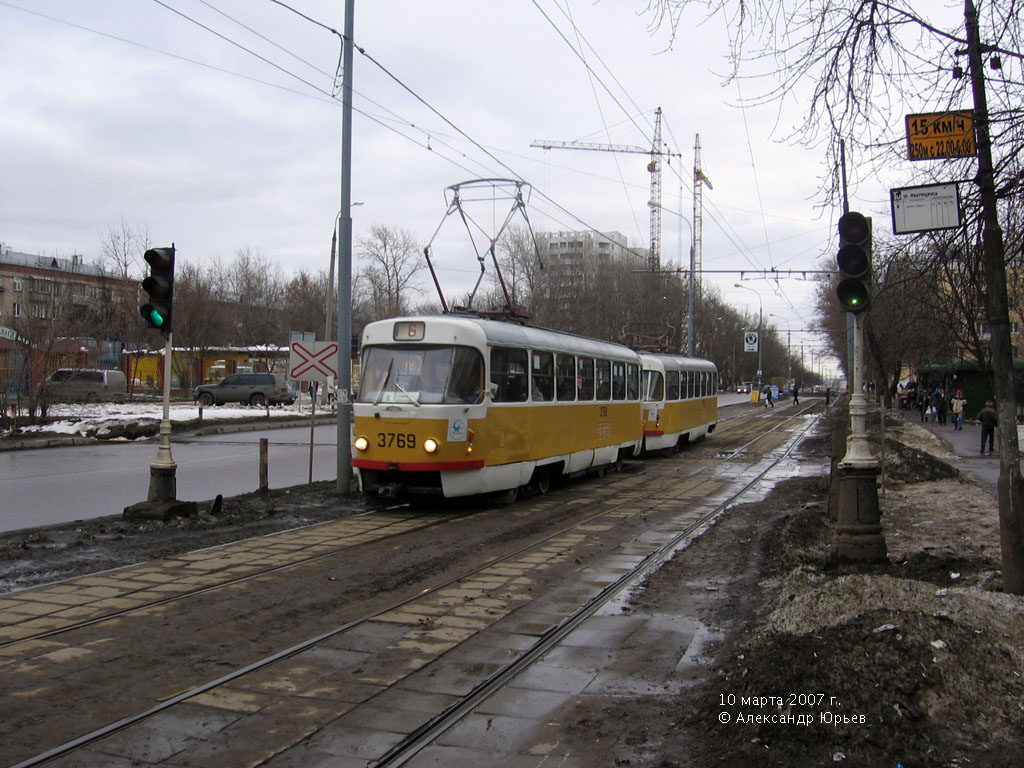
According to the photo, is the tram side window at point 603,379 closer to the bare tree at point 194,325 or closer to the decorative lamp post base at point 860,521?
the decorative lamp post base at point 860,521

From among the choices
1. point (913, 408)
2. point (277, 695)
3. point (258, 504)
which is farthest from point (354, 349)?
point (913, 408)

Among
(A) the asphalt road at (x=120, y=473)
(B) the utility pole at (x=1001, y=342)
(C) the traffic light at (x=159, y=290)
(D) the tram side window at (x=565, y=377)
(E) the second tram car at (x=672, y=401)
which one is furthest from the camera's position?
(E) the second tram car at (x=672, y=401)

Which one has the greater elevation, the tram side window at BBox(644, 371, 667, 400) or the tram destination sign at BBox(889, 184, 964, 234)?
the tram destination sign at BBox(889, 184, 964, 234)

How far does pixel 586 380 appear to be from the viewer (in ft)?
56.7

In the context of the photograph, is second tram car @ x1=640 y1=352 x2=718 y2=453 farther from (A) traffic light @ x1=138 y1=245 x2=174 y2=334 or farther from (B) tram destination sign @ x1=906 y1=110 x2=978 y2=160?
(B) tram destination sign @ x1=906 y1=110 x2=978 y2=160

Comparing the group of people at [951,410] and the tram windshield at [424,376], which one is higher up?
the tram windshield at [424,376]

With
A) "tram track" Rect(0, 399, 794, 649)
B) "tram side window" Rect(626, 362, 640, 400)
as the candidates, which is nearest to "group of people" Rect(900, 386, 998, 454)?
"tram side window" Rect(626, 362, 640, 400)

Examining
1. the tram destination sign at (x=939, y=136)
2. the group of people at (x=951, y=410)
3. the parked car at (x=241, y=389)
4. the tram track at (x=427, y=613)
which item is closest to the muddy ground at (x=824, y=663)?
the tram track at (x=427, y=613)

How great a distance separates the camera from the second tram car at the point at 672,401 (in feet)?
78.6

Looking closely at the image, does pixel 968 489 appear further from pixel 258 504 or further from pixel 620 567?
pixel 258 504

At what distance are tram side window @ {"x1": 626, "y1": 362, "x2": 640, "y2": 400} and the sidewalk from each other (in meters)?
7.66

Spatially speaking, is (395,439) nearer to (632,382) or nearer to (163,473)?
(163,473)

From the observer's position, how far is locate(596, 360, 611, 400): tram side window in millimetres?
18156

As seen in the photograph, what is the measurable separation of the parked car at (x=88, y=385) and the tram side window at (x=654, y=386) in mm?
29256
